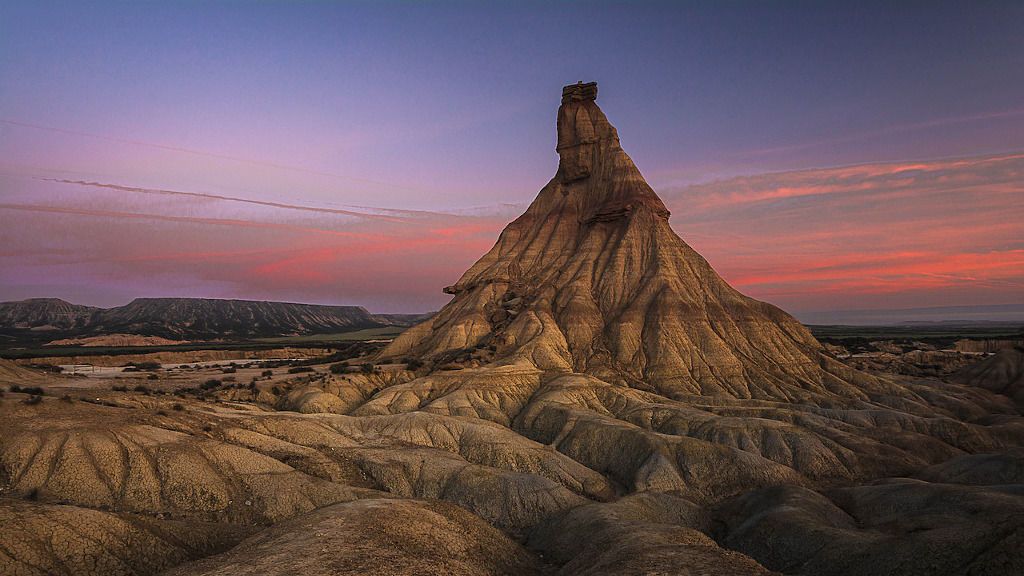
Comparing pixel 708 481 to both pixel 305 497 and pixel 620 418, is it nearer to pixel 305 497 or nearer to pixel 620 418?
pixel 620 418

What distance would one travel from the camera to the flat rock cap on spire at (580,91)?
106m

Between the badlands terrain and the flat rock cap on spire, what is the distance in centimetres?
2174

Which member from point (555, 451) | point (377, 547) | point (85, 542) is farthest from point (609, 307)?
point (85, 542)

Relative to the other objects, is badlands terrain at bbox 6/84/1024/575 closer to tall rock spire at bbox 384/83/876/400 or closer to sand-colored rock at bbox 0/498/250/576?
sand-colored rock at bbox 0/498/250/576

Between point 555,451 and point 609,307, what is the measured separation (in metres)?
43.5

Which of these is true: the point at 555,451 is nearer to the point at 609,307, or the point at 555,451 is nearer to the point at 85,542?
the point at 85,542

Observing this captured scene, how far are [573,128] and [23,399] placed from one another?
91.3 metres

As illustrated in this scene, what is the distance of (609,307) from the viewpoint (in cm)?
8706

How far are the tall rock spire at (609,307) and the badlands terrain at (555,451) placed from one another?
0.44 meters

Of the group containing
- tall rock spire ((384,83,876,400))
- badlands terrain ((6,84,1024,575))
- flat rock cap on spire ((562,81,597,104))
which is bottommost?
badlands terrain ((6,84,1024,575))

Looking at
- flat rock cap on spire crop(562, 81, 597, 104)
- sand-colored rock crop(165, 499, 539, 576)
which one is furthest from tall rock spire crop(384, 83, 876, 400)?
sand-colored rock crop(165, 499, 539, 576)

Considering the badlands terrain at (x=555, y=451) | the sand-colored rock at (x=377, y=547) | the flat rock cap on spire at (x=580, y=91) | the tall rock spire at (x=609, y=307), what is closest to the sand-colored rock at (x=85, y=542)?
the badlands terrain at (x=555, y=451)

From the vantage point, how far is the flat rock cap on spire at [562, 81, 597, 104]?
105688 mm

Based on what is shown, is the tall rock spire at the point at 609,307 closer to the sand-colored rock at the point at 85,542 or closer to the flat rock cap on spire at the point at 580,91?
the flat rock cap on spire at the point at 580,91
